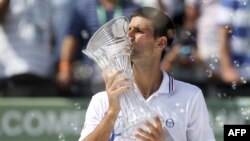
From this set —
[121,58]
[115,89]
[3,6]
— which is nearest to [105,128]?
[115,89]

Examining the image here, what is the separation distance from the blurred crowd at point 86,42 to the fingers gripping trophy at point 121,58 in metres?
2.47

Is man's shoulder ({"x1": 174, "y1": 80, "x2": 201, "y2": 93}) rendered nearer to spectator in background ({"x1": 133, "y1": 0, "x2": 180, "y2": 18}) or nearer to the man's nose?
the man's nose

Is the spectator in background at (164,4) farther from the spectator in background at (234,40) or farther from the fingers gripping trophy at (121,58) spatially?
the fingers gripping trophy at (121,58)

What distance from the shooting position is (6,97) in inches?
214

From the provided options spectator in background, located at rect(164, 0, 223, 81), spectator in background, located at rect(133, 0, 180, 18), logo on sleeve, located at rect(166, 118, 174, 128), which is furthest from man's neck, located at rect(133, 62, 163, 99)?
spectator in background, located at rect(133, 0, 180, 18)

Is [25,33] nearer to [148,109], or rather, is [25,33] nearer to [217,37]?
[217,37]

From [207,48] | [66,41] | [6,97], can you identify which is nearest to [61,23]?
[66,41]

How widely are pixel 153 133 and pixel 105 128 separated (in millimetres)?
175

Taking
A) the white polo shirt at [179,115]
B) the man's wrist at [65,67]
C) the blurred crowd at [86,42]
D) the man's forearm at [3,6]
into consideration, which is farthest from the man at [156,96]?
the man's forearm at [3,6]

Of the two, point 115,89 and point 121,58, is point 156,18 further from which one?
point 115,89

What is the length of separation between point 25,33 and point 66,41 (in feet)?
1.11

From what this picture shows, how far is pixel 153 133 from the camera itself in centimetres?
257

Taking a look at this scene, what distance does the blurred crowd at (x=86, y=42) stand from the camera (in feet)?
17.1

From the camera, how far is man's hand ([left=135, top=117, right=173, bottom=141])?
2571mm
